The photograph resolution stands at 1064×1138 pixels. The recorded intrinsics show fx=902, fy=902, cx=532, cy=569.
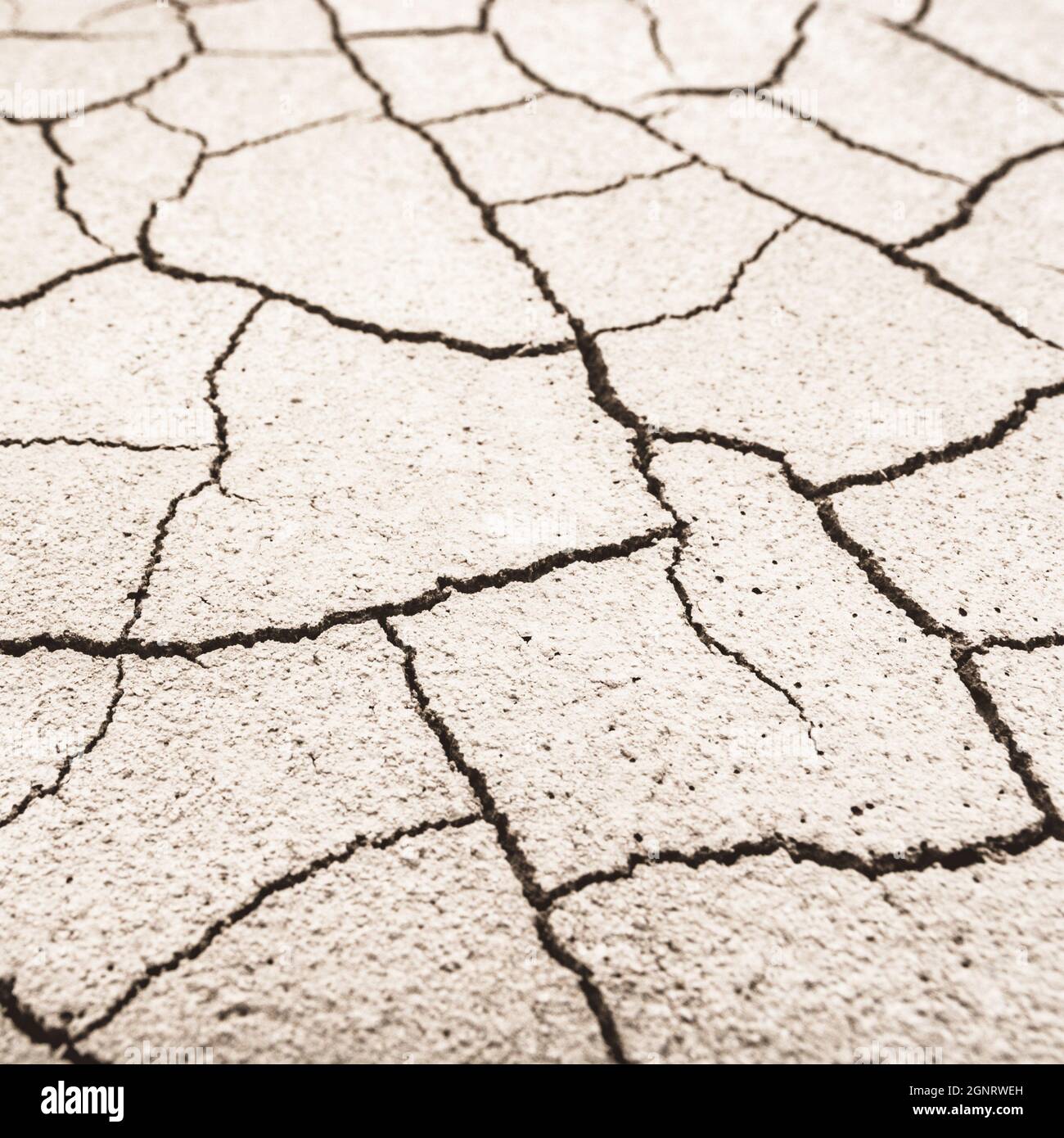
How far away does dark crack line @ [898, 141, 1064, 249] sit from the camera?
1993mm

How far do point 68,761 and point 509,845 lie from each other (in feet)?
1.99

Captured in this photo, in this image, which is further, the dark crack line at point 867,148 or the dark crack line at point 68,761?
the dark crack line at point 867,148

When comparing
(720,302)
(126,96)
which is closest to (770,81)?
(720,302)

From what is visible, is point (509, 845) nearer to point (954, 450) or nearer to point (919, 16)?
point (954, 450)

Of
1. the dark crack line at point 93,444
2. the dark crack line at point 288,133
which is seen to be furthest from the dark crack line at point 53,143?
the dark crack line at point 93,444

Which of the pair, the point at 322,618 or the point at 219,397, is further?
the point at 219,397

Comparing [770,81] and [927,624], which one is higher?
[770,81]

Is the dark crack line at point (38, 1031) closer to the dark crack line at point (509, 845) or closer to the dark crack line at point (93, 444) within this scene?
the dark crack line at point (509, 845)

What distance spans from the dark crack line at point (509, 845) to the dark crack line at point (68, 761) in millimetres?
382

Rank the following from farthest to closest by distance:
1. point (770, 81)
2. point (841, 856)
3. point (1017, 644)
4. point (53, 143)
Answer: point (770, 81), point (53, 143), point (1017, 644), point (841, 856)

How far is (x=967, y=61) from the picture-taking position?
8.18ft

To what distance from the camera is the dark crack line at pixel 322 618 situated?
1324mm

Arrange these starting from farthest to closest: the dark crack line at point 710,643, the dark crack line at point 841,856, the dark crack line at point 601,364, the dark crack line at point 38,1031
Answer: the dark crack line at point 601,364 < the dark crack line at point 710,643 < the dark crack line at point 841,856 < the dark crack line at point 38,1031
